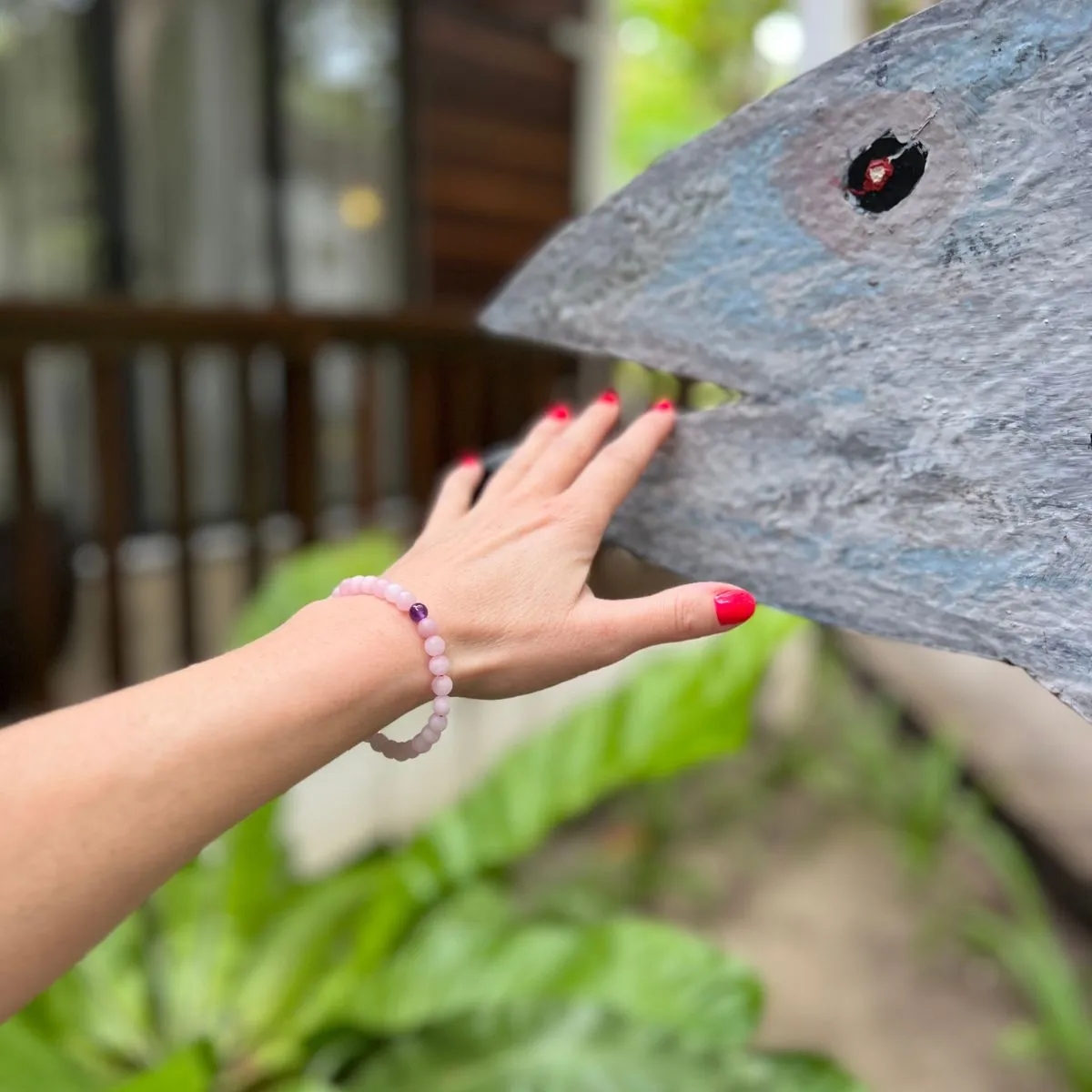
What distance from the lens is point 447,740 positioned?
2148 mm

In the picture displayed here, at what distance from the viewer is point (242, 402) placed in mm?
1881

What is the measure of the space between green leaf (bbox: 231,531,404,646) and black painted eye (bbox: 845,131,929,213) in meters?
1.12

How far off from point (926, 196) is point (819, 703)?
94.3 inches

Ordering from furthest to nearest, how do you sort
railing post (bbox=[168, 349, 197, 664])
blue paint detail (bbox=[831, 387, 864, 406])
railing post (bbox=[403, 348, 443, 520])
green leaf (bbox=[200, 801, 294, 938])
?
railing post (bbox=[403, 348, 443, 520]) → railing post (bbox=[168, 349, 197, 664]) → green leaf (bbox=[200, 801, 294, 938]) → blue paint detail (bbox=[831, 387, 864, 406])

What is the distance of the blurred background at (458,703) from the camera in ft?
4.69

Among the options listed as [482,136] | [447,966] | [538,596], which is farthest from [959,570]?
[482,136]

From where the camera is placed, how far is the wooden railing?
164 cm

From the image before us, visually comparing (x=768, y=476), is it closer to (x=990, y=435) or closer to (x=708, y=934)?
(x=990, y=435)

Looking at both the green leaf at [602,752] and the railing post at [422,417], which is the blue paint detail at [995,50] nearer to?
the green leaf at [602,752]

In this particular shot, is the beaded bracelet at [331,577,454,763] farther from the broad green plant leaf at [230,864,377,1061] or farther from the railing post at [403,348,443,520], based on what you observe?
the railing post at [403,348,443,520]

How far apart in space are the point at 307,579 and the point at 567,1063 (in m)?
0.83

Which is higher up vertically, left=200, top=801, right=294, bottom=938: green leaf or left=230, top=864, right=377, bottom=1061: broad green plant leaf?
left=200, top=801, right=294, bottom=938: green leaf

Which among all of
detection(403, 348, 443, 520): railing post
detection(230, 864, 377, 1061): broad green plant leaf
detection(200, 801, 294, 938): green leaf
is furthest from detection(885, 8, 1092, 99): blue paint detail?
detection(403, 348, 443, 520): railing post

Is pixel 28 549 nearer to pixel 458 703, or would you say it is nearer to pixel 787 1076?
pixel 458 703
